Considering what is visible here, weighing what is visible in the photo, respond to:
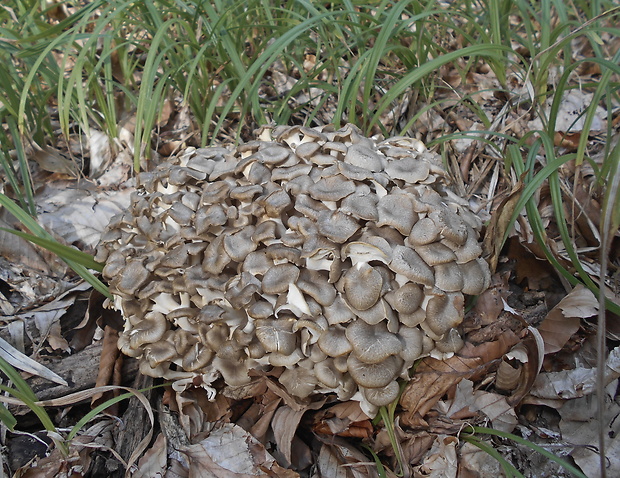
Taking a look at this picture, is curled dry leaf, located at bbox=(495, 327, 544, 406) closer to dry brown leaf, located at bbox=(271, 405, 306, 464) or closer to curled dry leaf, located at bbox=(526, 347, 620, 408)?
curled dry leaf, located at bbox=(526, 347, 620, 408)

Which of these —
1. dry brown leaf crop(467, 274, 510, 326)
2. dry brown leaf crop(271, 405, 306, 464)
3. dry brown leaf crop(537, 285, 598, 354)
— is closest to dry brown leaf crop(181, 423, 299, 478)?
dry brown leaf crop(271, 405, 306, 464)

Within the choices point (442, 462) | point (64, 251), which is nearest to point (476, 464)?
point (442, 462)

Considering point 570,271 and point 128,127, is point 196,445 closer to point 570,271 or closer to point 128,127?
point 570,271

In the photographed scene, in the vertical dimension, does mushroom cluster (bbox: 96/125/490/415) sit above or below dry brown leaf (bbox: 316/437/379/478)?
above

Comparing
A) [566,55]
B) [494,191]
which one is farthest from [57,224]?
[566,55]

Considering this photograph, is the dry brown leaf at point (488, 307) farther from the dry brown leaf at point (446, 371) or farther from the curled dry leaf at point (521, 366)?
the curled dry leaf at point (521, 366)

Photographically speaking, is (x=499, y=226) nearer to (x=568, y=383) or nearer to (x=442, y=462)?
(x=568, y=383)
